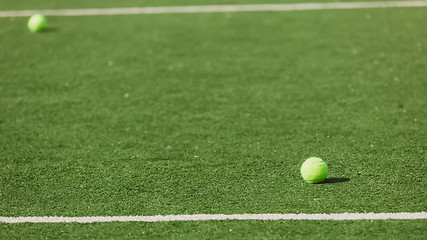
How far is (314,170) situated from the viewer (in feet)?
13.5

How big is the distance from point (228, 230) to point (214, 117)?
6.77 feet

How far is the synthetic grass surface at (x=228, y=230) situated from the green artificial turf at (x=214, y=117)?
18mm

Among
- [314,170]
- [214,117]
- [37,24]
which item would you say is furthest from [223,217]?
[37,24]

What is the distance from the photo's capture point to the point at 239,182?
167 inches

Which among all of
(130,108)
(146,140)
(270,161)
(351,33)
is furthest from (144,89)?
(351,33)

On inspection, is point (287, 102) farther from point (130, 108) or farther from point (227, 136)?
point (130, 108)

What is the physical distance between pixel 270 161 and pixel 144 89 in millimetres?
2376

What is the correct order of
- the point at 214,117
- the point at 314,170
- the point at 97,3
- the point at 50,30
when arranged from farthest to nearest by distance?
the point at 97,3 → the point at 50,30 → the point at 214,117 → the point at 314,170

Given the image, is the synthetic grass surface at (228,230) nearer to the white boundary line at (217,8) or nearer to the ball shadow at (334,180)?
the ball shadow at (334,180)

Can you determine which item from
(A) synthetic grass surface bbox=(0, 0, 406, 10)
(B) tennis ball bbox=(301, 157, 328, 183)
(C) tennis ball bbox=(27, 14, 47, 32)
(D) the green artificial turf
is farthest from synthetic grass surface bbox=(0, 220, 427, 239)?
(A) synthetic grass surface bbox=(0, 0, 406, 10)

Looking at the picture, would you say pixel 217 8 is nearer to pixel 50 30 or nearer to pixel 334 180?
pixel 50 30

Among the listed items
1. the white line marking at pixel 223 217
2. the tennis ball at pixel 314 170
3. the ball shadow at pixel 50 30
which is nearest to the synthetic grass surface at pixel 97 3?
the ball shadow at pixel 50 30

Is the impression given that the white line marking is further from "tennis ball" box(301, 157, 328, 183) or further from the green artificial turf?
"tennis ball" box(301, 157, 328, 183)

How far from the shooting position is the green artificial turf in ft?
13.2
